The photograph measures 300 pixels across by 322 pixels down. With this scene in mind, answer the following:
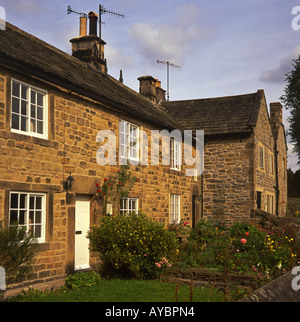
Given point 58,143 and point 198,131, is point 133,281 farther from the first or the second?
point 198,131

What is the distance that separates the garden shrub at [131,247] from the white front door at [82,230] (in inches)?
33.2

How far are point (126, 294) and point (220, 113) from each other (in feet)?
52.1

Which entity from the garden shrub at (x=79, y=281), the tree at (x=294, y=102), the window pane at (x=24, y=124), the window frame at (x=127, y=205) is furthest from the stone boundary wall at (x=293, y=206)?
the window pane at (x=24, y=124)

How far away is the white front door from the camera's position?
11.3 meters

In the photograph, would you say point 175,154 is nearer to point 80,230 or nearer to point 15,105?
point 80,230

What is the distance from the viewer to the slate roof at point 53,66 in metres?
9.43

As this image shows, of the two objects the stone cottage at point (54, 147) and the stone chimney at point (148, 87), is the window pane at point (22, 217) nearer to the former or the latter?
the stone cottage at point (54, 147)

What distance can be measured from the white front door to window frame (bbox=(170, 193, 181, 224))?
19.8 feet

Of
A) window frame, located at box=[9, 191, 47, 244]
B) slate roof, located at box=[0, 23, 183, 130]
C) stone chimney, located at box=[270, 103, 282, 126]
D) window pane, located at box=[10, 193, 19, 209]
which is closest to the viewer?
window pane, located at box=[10, 193, 19, 209]

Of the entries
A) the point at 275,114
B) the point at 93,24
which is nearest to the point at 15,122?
Answer: the point at 93,24

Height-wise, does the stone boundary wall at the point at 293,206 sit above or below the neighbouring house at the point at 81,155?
below

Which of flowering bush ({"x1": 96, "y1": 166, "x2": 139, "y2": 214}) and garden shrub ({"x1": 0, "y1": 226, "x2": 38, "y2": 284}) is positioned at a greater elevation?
flowering bush ({"x1": 96, "y1": 166, "x2": 139, "y2": 214})

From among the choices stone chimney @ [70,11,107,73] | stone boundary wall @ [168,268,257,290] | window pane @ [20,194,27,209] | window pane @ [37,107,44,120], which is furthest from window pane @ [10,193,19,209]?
stone chimney @ [70,11,107,73]

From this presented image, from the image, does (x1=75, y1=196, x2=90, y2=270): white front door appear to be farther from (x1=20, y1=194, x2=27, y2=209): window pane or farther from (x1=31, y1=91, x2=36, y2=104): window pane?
(x1=31, y1=91, x2=36, y2=104): window pane
